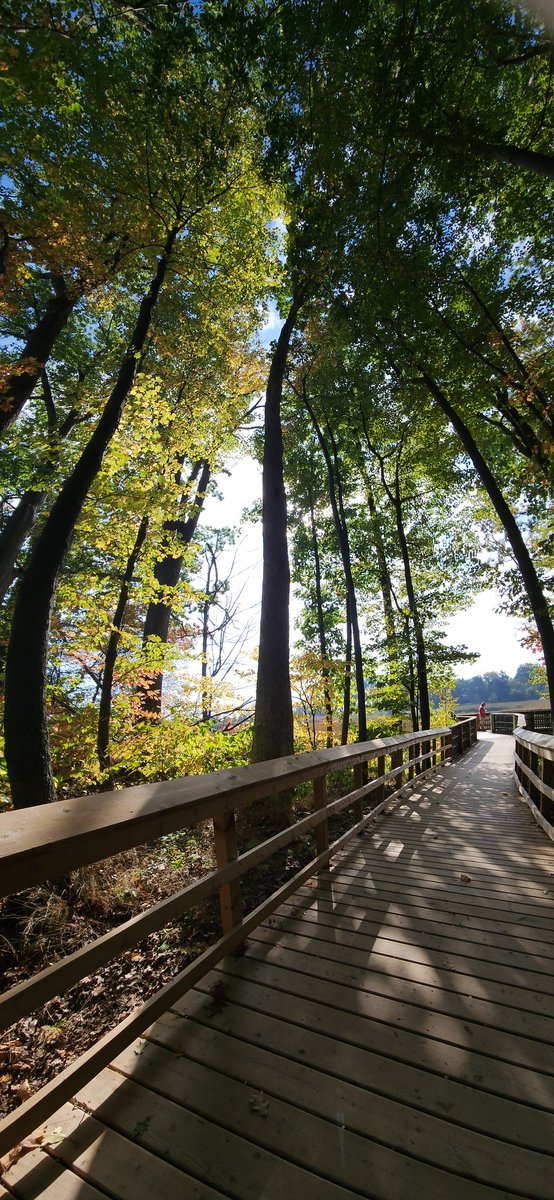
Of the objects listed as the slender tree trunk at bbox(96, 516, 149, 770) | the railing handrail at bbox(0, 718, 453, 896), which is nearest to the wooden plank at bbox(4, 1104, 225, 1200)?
the railing handrail at bbox(0, 718, 453, 896)

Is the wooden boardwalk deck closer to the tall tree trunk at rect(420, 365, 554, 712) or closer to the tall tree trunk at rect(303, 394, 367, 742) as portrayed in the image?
the tall tree trunk at rect(420, 365, 554, 712)

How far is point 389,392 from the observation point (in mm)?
13492

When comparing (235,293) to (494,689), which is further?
(494,689)

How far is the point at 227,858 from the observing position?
8.08ft

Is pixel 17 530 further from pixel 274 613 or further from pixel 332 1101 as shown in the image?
pixel 332 1101

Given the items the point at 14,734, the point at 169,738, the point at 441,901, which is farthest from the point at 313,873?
the point at 169,738

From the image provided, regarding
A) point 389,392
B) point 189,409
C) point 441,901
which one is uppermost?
point 389,392

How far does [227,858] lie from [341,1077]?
1008 mm

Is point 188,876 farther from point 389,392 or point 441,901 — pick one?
point 389,392

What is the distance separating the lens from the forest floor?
276 centimetres

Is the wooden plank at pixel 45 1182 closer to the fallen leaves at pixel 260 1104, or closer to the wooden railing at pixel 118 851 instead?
the wooden railing at pixel 118 851

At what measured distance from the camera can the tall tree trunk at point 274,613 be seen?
6754mm

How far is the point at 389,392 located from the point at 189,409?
674cm

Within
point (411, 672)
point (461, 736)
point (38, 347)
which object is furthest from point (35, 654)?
point (461, 736)
